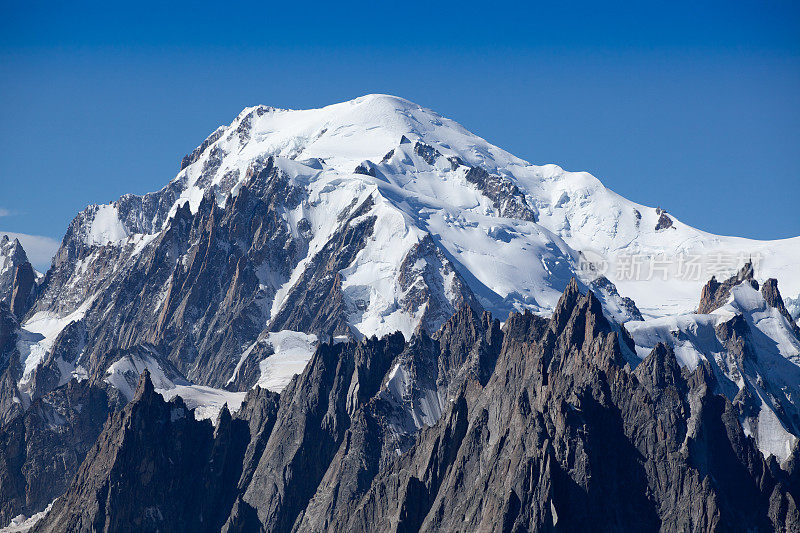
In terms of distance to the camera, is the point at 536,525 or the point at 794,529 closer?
the point at 536,525

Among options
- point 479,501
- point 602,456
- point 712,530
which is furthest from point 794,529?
point 479,501

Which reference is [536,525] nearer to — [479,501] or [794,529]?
[479,501]

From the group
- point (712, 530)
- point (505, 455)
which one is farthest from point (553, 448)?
point (712, 530)

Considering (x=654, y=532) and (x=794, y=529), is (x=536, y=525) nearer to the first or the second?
(x=654, y=532)

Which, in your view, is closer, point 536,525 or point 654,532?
point 536,525

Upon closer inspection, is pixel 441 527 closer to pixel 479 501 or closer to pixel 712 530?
pixel 479 501

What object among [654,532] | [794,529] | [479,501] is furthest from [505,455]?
[794,529]

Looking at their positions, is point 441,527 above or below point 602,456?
below
